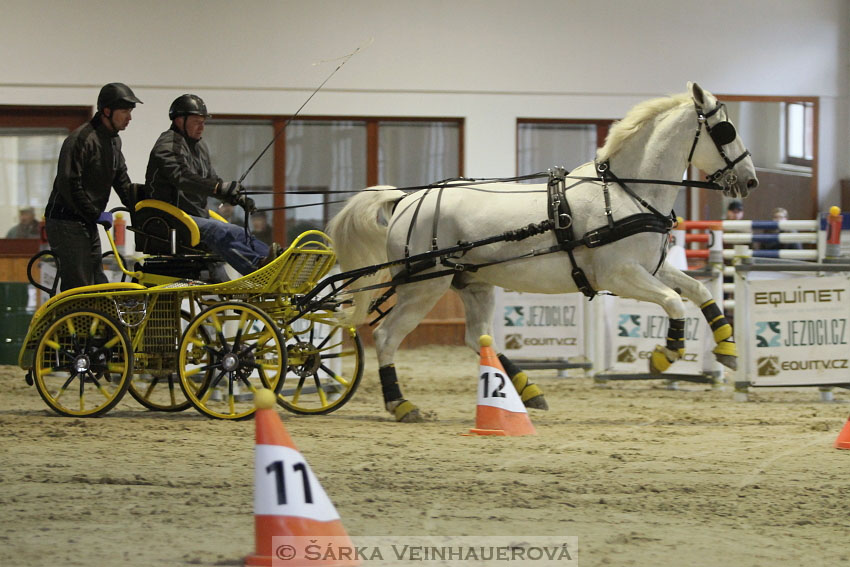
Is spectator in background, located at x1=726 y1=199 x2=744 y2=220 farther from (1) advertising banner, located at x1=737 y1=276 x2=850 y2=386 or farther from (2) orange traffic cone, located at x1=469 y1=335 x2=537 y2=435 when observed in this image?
(2) orange traffic cone, located at x1=469 y1=335 x2=537 y2=435

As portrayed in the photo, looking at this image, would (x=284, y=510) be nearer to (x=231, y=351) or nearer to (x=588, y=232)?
(x=231, y=351)

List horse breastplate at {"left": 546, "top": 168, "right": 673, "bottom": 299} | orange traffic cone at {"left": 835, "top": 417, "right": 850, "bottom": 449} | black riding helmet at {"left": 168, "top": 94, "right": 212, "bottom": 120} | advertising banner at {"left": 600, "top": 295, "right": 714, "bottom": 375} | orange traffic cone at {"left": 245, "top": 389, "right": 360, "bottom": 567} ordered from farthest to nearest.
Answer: advertising banner at {"left": 600, "top": 295, "right": 714, "bottom": 375}
black riding helmet at {"left": 168, "top": 94, "right": 212, "bottom": 120}
horse breastplate at {"left": 546, "top": 168, "right": 673, "bottom": 299}
orange traffic cone at {"left": 835, "top": 417, "right": 850, "bottom": 449}
orange traffic cone at {"left": 245, "top": 389, "right": 360, "bottom": 567}

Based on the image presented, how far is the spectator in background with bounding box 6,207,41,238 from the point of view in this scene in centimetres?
1428

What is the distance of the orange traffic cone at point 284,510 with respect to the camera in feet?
12.1

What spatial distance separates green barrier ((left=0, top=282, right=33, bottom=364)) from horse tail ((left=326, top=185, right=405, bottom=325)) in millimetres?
4530

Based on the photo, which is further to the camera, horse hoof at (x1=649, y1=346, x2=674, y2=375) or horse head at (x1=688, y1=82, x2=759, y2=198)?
horse head at (x1=688, y1=82, x2=759, y2=198)

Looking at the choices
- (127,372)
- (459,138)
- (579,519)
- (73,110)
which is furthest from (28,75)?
(579,519)

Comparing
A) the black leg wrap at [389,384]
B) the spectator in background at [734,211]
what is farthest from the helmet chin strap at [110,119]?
the spectator in background at [734,211]

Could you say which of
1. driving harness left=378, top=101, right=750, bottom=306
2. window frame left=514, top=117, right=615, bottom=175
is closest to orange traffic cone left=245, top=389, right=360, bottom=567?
driving harness left=378, top=101, right=750, bottom=306

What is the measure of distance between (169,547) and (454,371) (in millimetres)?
7829

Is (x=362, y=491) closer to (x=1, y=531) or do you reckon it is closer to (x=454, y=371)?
(x=1, y=531)

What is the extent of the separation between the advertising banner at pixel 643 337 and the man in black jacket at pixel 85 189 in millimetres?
4368

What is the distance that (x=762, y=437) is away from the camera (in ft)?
22.1

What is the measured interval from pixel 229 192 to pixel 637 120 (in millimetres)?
2646
